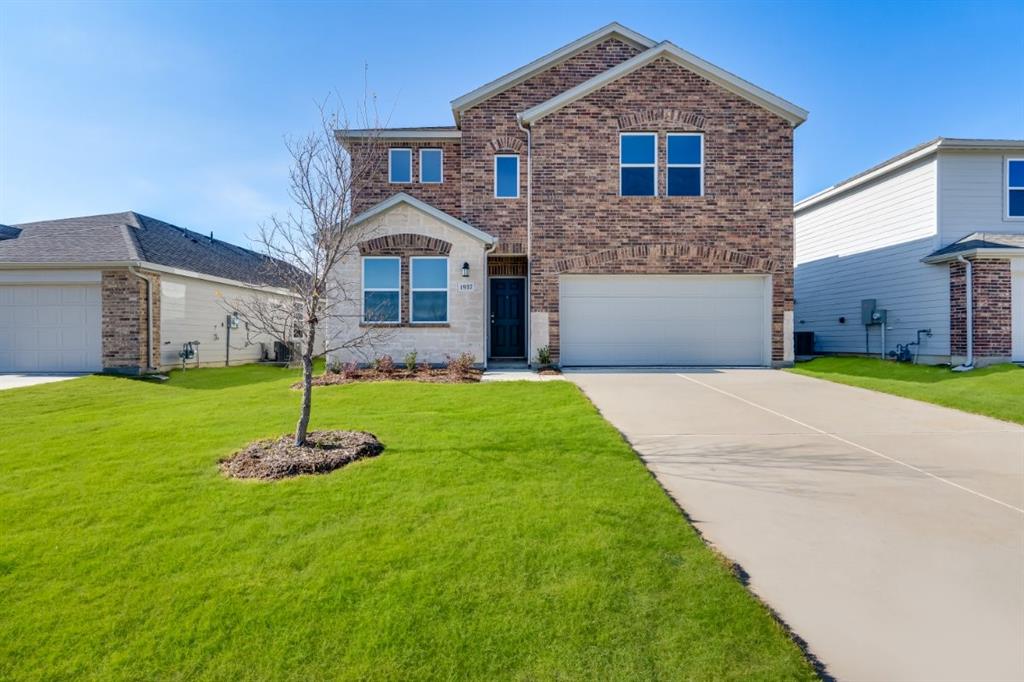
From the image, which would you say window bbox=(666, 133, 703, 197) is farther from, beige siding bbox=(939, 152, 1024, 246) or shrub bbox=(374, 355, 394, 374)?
shrub bbox=(374, 355, 394, 374)

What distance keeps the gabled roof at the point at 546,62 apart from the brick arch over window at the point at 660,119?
9.77 ft

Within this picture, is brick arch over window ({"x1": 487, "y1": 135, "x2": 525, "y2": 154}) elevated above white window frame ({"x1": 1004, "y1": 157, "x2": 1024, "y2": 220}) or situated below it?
above

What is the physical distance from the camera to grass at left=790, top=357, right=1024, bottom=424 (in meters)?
8.42

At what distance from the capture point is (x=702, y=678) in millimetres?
2475

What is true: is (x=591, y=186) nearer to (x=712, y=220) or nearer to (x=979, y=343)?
(x=712, y=220)

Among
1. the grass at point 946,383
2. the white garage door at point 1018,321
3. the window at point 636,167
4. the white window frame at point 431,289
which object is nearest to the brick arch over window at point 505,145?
the window at point 636,167

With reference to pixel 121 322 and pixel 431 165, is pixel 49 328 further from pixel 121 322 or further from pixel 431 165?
pixel 431 165

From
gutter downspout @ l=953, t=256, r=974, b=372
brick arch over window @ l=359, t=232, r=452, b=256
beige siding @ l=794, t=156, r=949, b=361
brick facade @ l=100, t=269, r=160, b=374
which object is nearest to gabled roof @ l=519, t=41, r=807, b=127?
brick arch over window @ l=359, t=232, r=452, b=256

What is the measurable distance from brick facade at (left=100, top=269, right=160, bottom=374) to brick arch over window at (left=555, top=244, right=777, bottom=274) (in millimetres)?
10708

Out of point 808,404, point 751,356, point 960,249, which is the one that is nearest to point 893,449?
point 808,404

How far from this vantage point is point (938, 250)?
14062 mm

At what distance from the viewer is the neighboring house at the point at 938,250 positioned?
516 inches

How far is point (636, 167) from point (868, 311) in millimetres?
8758

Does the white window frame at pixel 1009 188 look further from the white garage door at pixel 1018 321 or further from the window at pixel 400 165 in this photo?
the window at pixel 400 165
